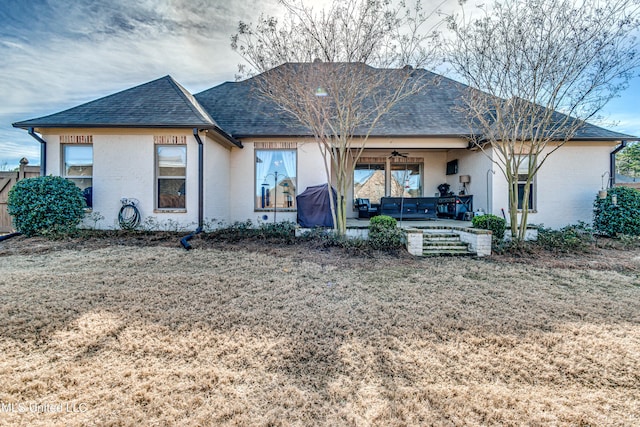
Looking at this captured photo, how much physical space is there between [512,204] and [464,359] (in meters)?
5.91

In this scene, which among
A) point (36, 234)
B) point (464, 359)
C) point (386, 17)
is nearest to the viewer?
point (464, 359)

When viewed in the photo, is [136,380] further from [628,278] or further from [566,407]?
[628,278]

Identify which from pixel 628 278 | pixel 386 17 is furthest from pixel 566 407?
pixel 386 17

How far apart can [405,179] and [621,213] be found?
6.12m

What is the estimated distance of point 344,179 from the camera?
23.6 ft

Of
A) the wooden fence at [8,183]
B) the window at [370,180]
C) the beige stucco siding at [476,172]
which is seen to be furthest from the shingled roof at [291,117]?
the wooden fence at [8,183]

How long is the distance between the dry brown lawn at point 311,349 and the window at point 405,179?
7124 millimetres

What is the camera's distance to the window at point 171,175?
7.94 meters

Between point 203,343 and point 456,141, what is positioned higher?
point 456,141

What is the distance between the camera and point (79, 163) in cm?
798

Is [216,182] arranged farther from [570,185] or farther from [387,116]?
[570,185]

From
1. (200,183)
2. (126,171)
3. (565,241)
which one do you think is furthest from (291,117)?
(565,241)

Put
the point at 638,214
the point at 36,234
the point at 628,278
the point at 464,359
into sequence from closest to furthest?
1. the point at 464,359
2. the point at 628,278
3. the point at 36,234
4. the point at 638,214

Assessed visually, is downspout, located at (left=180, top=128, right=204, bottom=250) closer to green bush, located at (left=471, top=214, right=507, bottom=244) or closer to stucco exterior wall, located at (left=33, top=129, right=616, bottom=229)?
stucco exterior wall, located at (left=33, top=129, right=616, bottom=229)
